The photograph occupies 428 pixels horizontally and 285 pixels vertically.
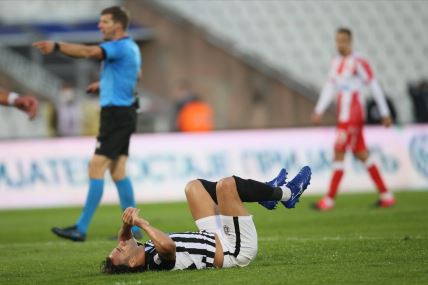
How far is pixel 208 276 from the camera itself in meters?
7.89

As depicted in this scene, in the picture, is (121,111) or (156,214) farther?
(156,214)

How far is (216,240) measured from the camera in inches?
324

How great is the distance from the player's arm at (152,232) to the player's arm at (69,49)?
9.44 feet

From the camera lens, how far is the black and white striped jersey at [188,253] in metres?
8.10

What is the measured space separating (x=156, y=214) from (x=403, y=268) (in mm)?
8021

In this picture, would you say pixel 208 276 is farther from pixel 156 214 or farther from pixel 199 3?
pixel 199 3

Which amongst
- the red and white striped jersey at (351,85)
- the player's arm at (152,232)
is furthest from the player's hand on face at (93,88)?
the player's arm at (152,232)

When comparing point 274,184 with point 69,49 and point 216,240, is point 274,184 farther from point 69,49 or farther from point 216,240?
point 69,49

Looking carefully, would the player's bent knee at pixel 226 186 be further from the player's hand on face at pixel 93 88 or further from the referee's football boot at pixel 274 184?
the player's hand on face at pixel 93 88

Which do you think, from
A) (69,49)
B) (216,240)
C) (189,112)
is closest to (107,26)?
(69,49)

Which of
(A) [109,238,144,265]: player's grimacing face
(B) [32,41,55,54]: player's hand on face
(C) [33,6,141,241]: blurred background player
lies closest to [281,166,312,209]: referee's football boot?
(A) [109,238,144,265]: player's grimacing face

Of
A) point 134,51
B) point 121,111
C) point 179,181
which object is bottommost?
point 179,181

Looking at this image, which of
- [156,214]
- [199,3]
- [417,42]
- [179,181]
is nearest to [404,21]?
[417,42]

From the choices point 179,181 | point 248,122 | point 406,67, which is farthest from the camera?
point 406,67
